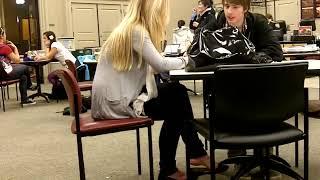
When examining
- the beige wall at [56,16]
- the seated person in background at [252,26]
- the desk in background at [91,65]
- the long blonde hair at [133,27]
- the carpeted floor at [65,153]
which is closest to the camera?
the long blonde hair at [133,27]

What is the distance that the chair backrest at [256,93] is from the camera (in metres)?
1.74

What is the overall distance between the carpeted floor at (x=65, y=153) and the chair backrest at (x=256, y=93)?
3.01 ft

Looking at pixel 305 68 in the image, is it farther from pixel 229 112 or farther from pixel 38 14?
pixel 38 14

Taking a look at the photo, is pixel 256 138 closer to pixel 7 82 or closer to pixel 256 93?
pixel 256 93

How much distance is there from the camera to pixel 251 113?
1.81m

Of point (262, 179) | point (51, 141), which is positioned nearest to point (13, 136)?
point (51, 141)

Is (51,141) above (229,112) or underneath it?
underneath

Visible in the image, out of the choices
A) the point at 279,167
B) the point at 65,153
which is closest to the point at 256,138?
the point at 279,167

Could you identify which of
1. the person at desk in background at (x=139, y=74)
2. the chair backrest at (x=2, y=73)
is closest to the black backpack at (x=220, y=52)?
the person at desk in background at (x=139, y=74)

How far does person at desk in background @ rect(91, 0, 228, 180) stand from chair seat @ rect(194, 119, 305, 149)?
1.61ft

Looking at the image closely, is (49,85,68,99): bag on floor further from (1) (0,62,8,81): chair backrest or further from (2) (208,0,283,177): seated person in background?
(2) (208,0,283,177): seated person in background

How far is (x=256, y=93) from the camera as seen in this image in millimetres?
1782

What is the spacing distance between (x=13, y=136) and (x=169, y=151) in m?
2.38

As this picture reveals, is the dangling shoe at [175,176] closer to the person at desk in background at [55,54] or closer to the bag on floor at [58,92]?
the person at desk in background at [55,54]
